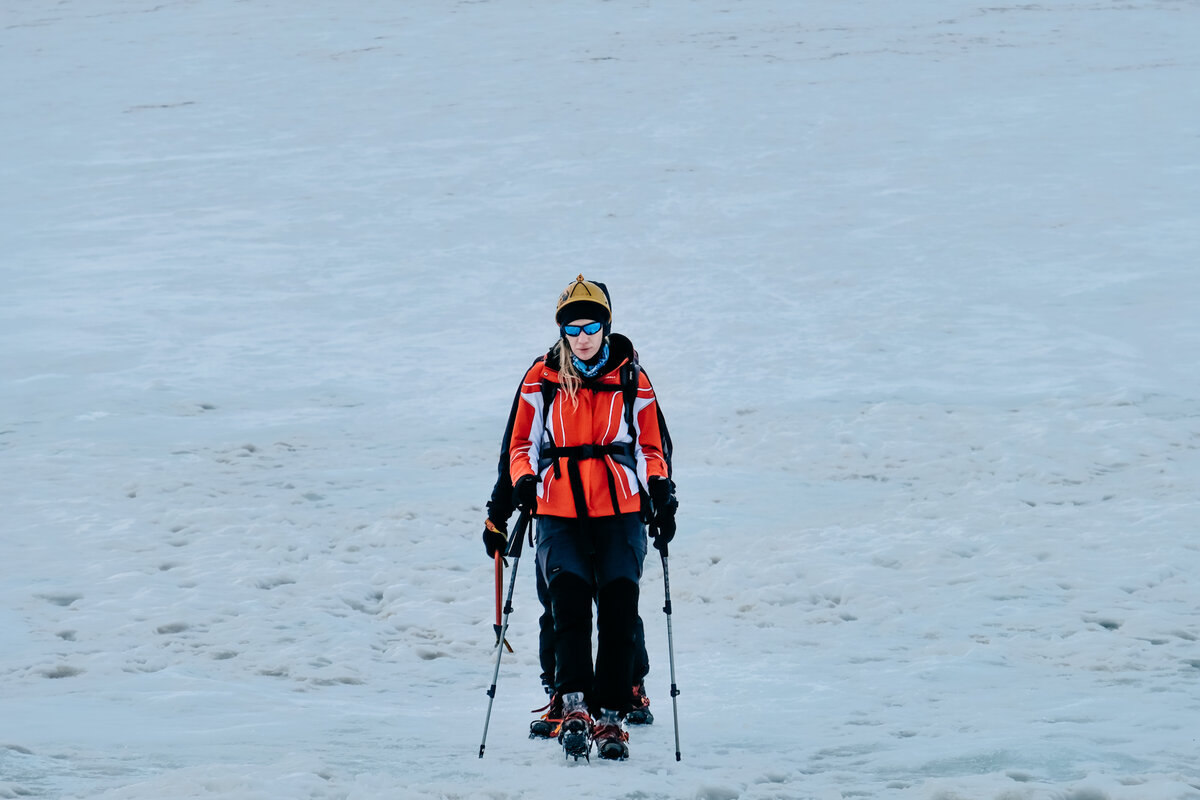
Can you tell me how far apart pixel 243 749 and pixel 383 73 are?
23.4 meters

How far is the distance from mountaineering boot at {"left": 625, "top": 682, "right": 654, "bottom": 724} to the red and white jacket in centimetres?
96

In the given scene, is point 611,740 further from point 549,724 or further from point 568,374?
point 568,374

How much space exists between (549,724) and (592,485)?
1.10m

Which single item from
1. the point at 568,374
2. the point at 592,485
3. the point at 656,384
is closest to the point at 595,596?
the point at 592,485

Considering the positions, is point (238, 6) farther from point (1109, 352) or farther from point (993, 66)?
point (1109, 352)

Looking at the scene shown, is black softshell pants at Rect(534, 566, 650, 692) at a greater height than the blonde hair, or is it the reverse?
the blonde hair

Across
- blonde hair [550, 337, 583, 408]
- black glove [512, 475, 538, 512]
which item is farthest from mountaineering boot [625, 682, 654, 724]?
blonde hair [550, 337, 583, 408]

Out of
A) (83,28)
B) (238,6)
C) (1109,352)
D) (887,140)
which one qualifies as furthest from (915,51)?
(83,28)

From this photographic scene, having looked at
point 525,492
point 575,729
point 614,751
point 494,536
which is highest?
point 525,492

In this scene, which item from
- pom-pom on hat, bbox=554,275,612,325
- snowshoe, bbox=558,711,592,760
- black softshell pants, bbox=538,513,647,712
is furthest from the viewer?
pom-pom on hat, bbox=554,275,612,325

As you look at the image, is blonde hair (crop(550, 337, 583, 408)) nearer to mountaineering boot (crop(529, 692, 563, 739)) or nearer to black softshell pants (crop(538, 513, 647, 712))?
black softshell pants (crop(538, 513, 647, 712))

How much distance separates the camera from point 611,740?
4.82 m

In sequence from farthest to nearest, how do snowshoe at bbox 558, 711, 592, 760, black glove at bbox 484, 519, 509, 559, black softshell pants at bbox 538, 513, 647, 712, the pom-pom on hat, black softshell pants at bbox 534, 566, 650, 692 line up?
black softshell pants at bbox 534, 566, 650, 692, black glove at bbox 484, 519, 509, 559, the pom-pom on hat, black softshell pants at bbox 538, 513, 647, 712, snowshoe at bbox 558, 711, 592, 760

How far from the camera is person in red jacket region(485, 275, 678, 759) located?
497 centimetres
